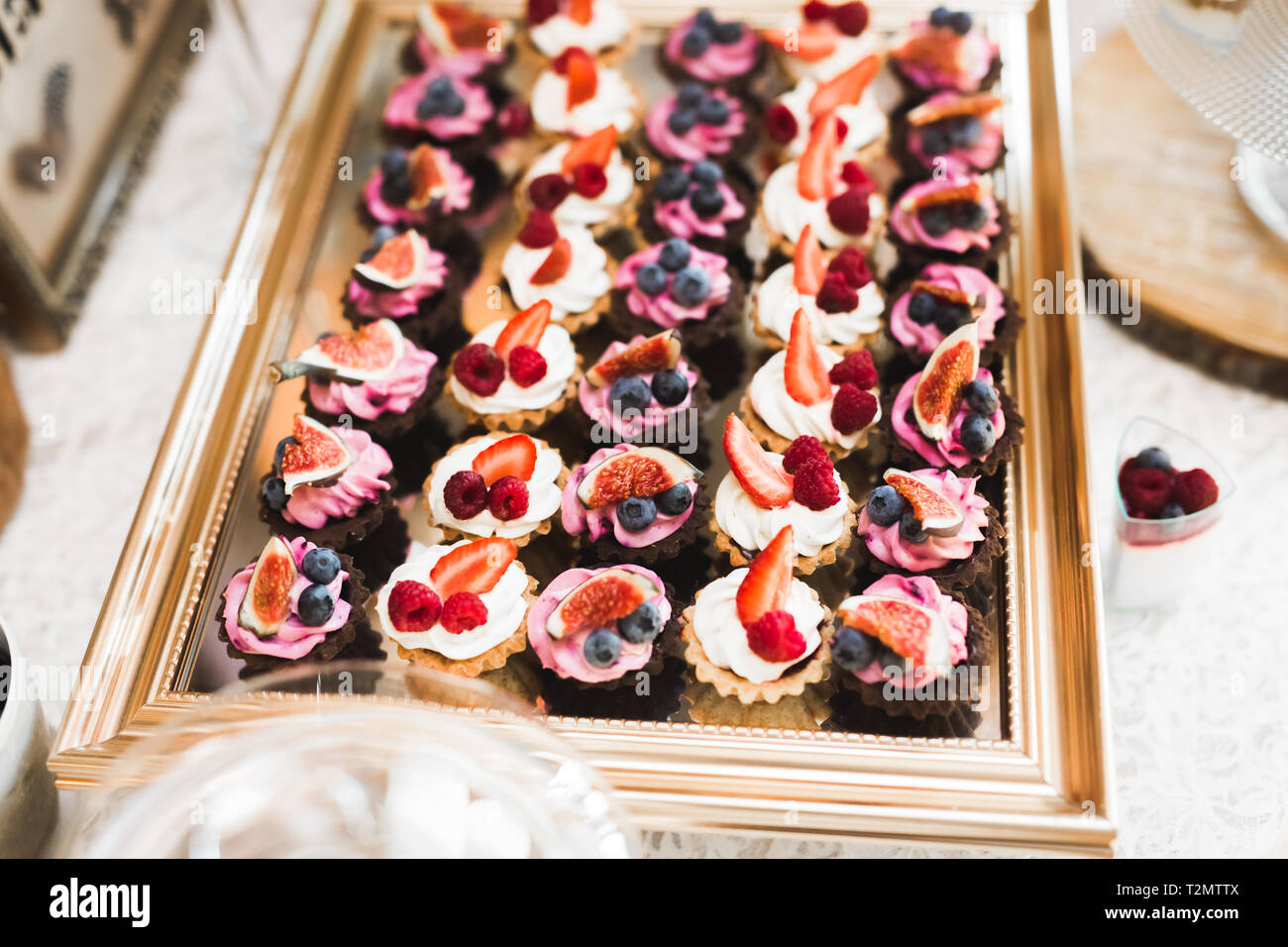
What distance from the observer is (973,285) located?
257cm

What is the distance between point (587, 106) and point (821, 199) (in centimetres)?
68

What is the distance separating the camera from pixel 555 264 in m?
2.64

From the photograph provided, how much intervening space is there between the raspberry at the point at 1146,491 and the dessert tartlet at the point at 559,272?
1202mm

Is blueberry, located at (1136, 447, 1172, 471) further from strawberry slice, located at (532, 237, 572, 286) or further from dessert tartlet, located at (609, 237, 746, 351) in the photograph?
strawberry slice, located at (532, 237, 572, 286)

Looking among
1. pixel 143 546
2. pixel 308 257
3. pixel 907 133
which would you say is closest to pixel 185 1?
pixel 308 257

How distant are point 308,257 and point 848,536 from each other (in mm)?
1468

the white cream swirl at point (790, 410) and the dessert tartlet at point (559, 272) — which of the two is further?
the dessert tartlet at point (559, 272)

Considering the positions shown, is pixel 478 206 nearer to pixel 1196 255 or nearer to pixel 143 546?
pixel 143 546

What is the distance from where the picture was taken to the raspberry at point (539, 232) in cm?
271

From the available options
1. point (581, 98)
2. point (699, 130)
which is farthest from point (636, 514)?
Answer: point (581, 98)

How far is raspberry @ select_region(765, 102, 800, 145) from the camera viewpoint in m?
2.89

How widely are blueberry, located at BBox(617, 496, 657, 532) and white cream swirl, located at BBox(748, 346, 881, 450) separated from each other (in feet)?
1.20

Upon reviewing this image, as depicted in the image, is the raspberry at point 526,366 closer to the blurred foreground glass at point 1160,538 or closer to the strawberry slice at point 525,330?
the strawberry slice at point 525,330

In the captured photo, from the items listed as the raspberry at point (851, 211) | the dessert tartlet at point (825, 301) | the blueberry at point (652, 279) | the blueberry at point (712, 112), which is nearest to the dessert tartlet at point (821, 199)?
the raspberry at point (851, 211)
